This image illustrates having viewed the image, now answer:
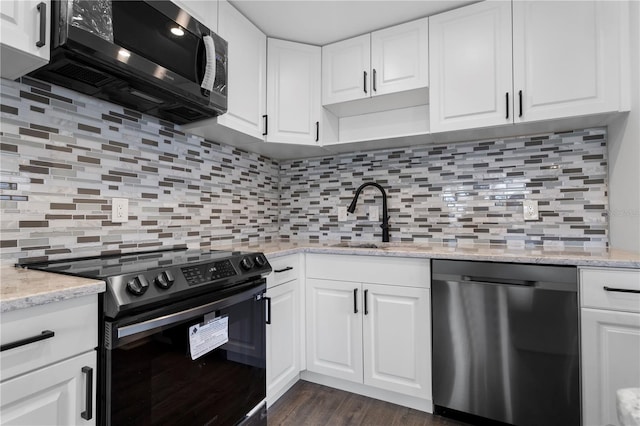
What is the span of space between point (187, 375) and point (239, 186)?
4.73ft

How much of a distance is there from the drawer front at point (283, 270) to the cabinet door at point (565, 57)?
1.52m

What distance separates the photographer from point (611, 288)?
1395mm

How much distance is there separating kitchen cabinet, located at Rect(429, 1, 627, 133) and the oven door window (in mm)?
1606

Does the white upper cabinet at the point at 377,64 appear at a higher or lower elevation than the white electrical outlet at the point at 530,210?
higher

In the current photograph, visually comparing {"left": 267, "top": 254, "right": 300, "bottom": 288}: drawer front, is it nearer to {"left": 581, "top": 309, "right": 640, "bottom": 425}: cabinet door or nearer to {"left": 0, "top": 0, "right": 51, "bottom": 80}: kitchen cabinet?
{"left": 0, "top": 0, "right": 51, "bottom": 80}: kitchen cabinet

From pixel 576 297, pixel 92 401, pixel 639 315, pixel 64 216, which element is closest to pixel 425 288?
pixel 576 297

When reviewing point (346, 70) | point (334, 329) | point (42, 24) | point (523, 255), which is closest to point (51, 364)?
point (42, 24)

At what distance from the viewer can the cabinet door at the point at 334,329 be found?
1.94m

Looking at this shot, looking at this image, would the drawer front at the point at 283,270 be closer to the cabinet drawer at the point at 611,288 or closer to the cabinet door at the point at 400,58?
the cabinet door at the point at 400,58

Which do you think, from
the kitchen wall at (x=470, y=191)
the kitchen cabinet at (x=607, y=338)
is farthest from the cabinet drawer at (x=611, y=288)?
the kitchen wall at (x=470, y=191)

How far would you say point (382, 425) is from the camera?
5.57ft

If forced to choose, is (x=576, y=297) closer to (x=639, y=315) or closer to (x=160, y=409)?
(x=639, y=315)

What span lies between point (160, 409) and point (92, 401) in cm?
24

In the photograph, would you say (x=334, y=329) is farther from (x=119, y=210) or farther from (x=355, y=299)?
(x=119, y=210)
